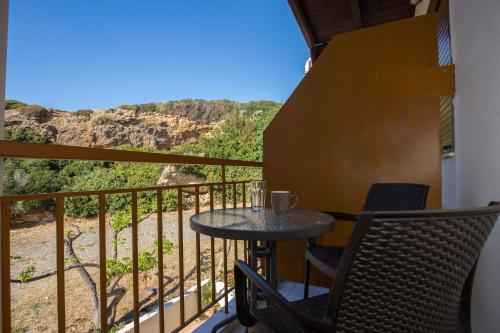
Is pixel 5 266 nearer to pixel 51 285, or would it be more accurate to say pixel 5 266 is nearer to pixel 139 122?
pixel 51 285

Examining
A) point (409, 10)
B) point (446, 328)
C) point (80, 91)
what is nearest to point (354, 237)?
point (446, 328)

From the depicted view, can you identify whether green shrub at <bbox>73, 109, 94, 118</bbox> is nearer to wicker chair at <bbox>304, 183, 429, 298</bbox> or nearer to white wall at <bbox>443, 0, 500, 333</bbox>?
wicker chair at <bbox>304, 183, 429, 298</bbox>

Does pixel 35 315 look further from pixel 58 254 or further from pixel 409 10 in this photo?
pixel 409 10

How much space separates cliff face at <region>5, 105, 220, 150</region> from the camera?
56.4 ft

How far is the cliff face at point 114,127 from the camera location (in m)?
17.2

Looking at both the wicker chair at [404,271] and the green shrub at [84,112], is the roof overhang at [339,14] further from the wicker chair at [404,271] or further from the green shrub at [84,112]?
the green shrub at [84,112]

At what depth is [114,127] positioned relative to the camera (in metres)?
19.4

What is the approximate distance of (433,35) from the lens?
2193mm

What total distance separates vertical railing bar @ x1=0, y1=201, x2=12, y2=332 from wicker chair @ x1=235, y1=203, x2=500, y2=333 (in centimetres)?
96

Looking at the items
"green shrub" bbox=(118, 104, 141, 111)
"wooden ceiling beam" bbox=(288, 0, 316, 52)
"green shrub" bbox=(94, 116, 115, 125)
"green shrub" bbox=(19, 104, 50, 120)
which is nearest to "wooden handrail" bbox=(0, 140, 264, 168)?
"wooden ceiling beam" bbox=(288, 0, 316, 52)

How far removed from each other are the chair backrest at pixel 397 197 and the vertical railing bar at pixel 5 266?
79.9 inches

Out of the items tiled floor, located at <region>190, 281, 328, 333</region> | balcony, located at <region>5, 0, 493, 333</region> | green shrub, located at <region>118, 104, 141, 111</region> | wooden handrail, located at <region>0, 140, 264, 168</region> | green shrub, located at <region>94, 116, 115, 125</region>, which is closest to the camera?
wooden handrail, located at <region>0, 140, 264, 168</region>

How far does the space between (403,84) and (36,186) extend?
9.80 meters

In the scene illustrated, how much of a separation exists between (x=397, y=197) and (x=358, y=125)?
2.54ft
